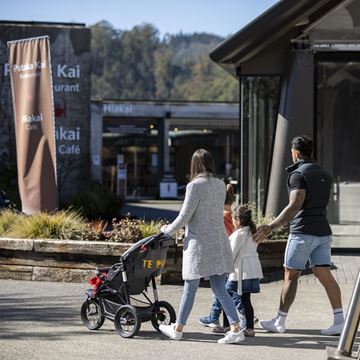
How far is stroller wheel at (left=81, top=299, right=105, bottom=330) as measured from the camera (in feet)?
28.0

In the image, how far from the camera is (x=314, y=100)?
1394 cm

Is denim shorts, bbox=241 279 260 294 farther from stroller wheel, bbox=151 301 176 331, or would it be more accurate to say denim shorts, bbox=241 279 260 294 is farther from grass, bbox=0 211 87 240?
grass, bbox=0 211 87 240

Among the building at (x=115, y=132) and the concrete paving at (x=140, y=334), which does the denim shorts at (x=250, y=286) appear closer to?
the concrete paving at (x=140, y=334)

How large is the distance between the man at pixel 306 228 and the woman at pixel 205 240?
586mm

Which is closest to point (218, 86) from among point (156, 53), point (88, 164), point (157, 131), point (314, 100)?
point (156, 53)

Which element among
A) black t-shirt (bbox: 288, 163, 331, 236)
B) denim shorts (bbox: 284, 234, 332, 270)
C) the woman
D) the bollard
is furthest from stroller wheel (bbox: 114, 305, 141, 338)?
the bollard

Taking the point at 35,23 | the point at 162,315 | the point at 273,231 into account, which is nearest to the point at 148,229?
the point at 273,231

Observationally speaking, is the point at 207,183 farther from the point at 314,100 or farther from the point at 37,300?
the point at 314,100

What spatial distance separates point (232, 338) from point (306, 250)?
1204 millimetres

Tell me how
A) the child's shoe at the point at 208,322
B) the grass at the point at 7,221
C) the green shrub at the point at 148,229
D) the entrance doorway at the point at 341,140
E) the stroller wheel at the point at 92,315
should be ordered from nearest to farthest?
the stroller wheel at the point at 92,315 < the child's shoe at the point at 208,322 < the green shrub at the point at 148,229 < the grass at the point at 7,221 < the entrance doorway at the point at 341,140

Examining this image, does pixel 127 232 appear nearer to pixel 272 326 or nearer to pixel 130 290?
pixel 130 290

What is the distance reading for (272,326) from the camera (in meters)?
8.60

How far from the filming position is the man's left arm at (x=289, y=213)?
8.18 meters

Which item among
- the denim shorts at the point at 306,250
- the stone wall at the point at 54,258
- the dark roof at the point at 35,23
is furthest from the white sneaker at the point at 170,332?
the dark roof at the point at 35,23
